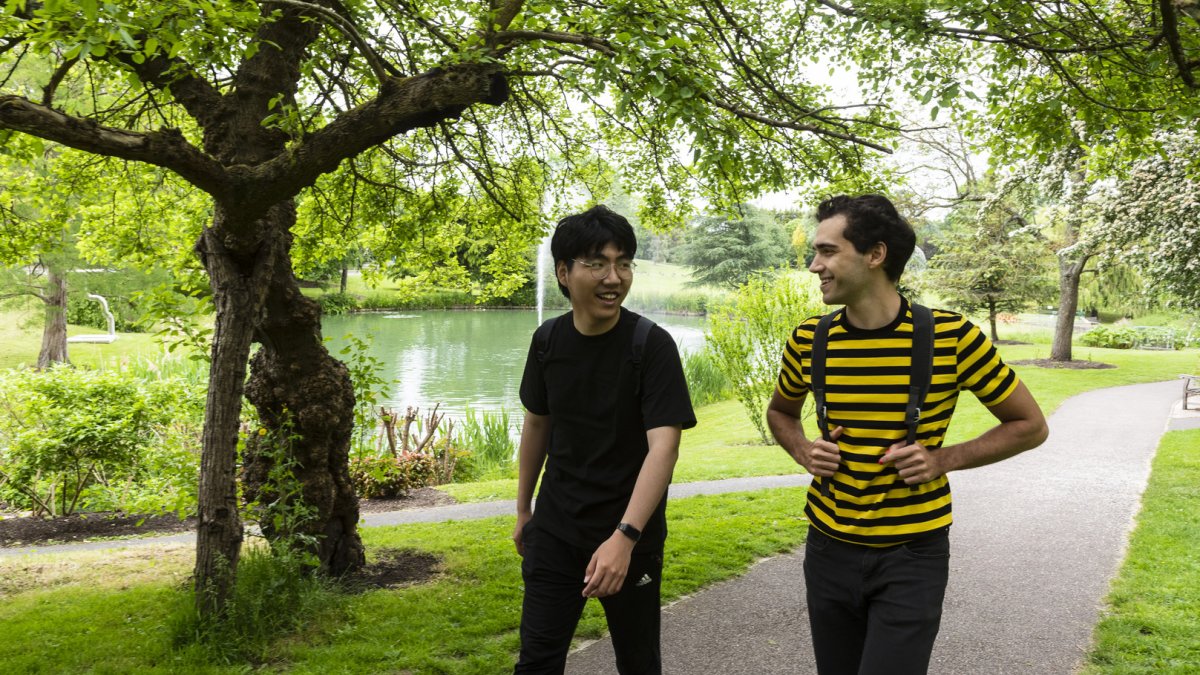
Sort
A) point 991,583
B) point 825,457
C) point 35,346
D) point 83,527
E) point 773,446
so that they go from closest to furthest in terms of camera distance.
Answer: point 825,457 → point 991,583 → point 83,527 → point 773,446 → point 35,346

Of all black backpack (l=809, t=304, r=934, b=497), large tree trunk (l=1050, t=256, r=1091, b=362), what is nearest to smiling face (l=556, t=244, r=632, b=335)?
black backpack (l=809, t=304, r=934, b=497)

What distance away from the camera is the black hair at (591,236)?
256 cm

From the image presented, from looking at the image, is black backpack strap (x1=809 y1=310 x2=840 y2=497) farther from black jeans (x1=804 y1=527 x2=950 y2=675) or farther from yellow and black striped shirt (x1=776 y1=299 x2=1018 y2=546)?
black jeans (x1=804 y1=527 x2=950 y2=675)

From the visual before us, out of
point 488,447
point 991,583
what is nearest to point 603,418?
point 991,583

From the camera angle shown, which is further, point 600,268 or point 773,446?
point 773,446

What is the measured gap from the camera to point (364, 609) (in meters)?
5.46

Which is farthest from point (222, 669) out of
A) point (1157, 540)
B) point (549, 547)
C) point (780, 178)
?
point (1157, 540)

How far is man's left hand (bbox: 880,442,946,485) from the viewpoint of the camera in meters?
2.29

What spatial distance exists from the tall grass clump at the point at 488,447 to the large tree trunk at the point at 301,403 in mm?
7820

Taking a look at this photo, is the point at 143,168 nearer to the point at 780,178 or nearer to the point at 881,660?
the point at 780,178

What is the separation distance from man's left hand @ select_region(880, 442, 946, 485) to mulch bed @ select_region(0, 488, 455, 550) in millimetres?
8605

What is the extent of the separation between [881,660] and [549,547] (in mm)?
1055

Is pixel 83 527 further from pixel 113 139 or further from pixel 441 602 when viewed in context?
pixel 113 139

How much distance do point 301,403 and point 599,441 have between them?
3675mm
